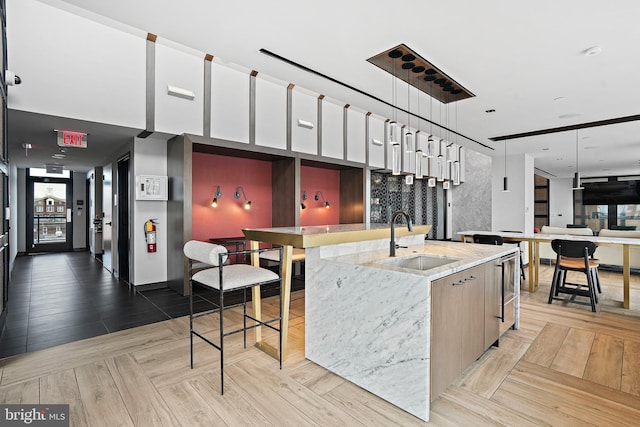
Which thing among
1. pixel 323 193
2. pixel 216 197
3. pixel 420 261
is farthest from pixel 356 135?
pixel 420 261

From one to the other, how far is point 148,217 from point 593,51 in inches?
227

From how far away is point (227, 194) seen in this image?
5566mm

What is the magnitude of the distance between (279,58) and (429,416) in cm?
376

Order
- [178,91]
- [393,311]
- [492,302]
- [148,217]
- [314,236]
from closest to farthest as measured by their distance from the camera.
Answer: [393,311]
[314,236]
[492,302]
[178,91]
[148,217]

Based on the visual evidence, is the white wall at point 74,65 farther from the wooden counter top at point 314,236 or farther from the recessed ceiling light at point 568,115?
the recessed ceiling light at point 568,115

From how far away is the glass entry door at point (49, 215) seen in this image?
855cm

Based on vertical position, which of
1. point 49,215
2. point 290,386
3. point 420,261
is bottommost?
point 290,386

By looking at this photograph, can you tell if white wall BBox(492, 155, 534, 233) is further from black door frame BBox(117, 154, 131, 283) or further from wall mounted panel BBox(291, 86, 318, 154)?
black door frame BBox(117, 154, 131, 283)

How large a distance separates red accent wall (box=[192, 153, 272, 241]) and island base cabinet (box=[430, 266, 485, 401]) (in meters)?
4.19

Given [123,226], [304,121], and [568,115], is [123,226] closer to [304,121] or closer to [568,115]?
[304,121]

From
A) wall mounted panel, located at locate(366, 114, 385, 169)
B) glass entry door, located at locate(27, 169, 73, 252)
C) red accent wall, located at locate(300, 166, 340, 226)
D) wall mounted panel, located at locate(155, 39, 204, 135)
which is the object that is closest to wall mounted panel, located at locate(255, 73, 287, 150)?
wall mounted panel, located at locate(155, 39, 204, 135)

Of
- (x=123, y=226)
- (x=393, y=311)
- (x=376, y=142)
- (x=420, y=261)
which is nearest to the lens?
(x=393, y=311)

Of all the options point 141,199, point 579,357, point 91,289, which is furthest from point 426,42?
point 91,289

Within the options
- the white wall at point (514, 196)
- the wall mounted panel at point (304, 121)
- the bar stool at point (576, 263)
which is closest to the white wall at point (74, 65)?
the wall mounted panel at point (304, 121)
